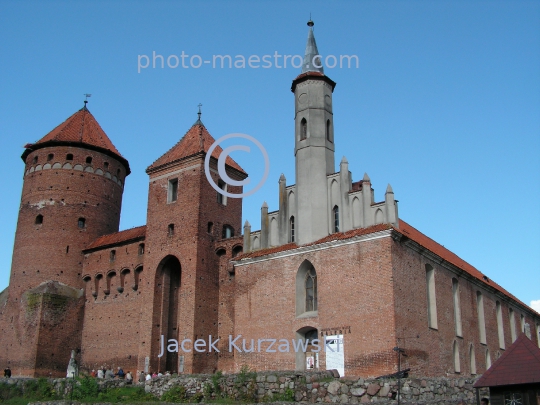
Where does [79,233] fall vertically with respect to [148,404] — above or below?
above

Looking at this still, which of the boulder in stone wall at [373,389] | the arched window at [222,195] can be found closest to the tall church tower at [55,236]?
the arched window at [222,195]

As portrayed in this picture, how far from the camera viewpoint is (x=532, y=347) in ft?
56.6

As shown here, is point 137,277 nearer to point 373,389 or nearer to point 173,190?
point 173,190

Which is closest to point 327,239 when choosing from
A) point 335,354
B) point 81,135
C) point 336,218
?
point 336,218

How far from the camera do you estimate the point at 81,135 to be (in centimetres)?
3531

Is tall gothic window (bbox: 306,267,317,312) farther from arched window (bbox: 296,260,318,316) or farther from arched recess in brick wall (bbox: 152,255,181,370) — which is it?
→ arched recess in brick wall (bbox: 152,255,181,370)

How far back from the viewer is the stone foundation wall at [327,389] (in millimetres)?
17594

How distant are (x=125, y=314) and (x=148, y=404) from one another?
12546 millimetres

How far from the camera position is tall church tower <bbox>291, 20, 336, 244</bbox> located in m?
24.4

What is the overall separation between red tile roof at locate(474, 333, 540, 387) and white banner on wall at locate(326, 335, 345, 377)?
5449 mm

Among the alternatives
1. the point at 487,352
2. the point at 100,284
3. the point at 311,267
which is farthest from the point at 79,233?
the point at 487,352

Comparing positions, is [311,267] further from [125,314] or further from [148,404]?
[125,314]

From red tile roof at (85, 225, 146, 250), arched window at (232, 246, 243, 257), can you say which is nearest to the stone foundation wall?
arched window at (232, 246, 243, 257)

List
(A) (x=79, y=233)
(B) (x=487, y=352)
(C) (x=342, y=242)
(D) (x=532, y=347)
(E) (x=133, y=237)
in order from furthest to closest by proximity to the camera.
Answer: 1. (A) (x=79, y=233)
2. (E) (x=133, y=237)
3. (B) (x=487, y=352)
4. (C) (x=342, y=242)
5. (D) (x=532, y=347)
